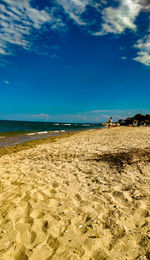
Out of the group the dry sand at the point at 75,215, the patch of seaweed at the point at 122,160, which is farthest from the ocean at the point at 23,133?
the dry sand at the point at 75,215

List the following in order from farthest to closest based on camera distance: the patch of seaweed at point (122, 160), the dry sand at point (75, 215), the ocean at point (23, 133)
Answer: the ocean at point (23, 133) < the patch of seaweed at point (122, 160) < the dry sand at point (75, 215)

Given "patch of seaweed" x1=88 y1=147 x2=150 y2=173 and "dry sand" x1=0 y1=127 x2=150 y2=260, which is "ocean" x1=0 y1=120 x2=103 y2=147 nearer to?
"patch of seaweed" x1=88 y1=147 x2=150 y2=173

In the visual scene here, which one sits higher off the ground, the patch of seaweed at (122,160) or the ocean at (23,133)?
the patch of seaweed at (122,160)

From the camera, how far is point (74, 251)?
2598mm

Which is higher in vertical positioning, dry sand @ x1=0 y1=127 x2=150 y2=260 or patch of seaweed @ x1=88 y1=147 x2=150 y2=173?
patch of seaweed @ x1=88 y1=147 x2=150 y2=173

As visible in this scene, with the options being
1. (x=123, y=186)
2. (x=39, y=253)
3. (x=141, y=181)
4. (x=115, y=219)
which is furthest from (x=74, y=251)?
(x=141, y=181)

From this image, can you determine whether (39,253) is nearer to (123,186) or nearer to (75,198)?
(75,198)

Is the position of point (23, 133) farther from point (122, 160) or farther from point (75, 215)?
point (75, 215)

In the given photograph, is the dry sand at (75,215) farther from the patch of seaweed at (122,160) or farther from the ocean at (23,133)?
the ocean at (23,133)

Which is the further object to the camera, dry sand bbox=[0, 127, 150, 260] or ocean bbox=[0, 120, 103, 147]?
ocean bbox=[0, 120, 103, 147]

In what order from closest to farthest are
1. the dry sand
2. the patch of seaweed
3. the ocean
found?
the dry sand → the patch of seaweed → the ocean

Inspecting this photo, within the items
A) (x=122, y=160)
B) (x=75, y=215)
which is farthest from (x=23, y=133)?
(x=75, y=215)

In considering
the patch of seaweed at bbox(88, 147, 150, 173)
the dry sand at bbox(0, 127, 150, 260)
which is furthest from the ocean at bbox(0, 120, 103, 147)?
the dry sand at bbox(0, 127, 150, 260)

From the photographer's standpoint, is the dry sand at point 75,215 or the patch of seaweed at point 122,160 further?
the patch of seaweed at point 122,160
